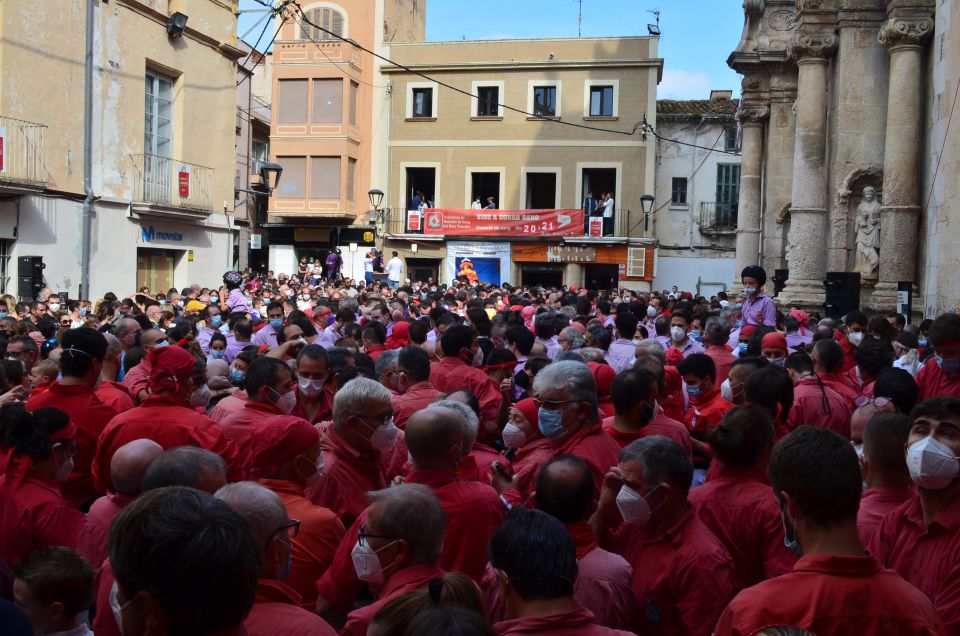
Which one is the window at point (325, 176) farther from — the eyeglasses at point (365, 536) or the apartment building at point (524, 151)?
the eyeglasses at point (365, 536)

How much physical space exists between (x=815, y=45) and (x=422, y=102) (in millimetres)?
23672

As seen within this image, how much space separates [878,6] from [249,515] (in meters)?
15.5

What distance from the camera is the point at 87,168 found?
18.9m

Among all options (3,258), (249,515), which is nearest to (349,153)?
(3,258)

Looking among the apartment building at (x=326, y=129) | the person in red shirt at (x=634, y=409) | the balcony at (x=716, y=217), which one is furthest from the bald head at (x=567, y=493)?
the balcony at (x=716, y=217)

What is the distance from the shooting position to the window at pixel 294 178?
37.5m

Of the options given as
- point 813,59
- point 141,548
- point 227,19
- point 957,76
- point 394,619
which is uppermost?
point 227,19

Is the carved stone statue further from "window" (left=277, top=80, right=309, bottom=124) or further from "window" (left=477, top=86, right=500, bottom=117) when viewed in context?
"window" (left=277, top=80, right=309, bottom=124)

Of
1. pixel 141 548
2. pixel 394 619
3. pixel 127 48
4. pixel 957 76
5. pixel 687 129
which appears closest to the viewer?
pixel 141 548

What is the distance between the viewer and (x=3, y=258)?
677 inches

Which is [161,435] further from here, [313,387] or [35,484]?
[313,387]

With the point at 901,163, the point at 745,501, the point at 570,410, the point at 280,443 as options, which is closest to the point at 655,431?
the point at 570,410

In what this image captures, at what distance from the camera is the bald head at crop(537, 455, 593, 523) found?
3.54 m

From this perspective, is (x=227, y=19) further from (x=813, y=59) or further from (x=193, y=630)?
(x=193, y=630)
